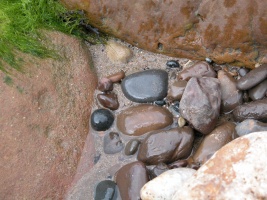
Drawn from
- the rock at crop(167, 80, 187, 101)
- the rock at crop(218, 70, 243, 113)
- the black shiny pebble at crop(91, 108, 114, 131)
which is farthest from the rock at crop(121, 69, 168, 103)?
the rock at crop(218, 70, 243, 113)

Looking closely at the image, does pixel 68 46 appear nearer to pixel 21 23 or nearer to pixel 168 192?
pixel 21 23

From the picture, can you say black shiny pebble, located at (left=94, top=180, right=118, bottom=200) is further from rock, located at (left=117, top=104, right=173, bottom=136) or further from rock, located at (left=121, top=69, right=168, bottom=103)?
rock, located at (left=121, top=69, right=168, bottom=103)

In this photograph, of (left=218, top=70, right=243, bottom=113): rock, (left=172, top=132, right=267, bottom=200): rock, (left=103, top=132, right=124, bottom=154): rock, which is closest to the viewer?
(left=172, top=132, right=267, bottom=200): rock

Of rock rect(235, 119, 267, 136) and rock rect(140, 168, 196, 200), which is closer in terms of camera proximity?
rock rect(140, 168, 196, 200)

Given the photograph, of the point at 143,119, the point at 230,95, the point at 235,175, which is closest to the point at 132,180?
the point at 143,119

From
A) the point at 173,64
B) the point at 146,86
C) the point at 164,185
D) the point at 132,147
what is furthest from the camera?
the point at 173,64

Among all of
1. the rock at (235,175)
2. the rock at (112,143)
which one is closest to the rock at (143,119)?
the rock at (112,143)

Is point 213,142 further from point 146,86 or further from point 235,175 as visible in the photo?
point 146,86
